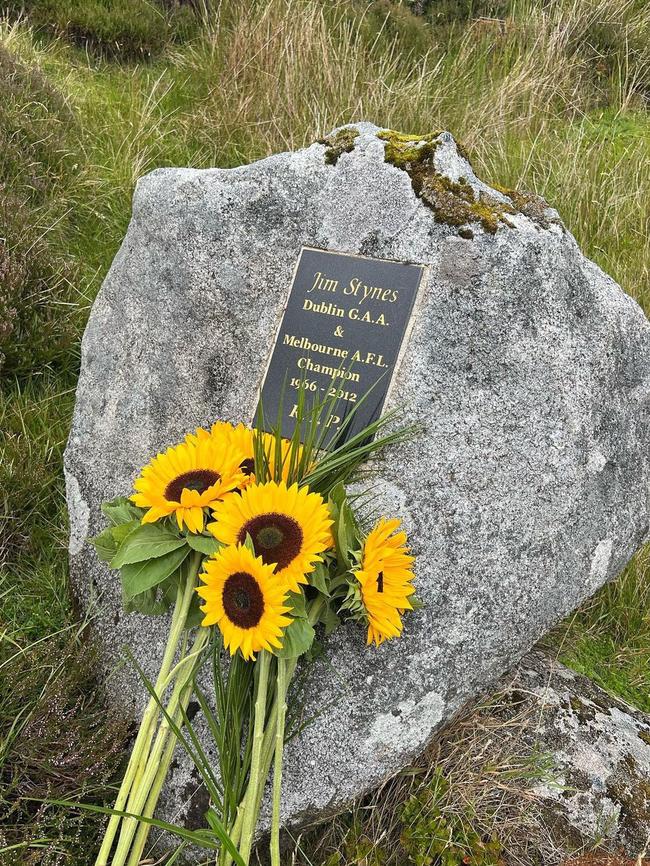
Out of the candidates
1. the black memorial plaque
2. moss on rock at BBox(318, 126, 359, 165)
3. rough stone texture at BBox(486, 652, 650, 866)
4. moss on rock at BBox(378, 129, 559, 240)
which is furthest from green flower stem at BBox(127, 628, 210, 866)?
moss on rock at BBox(318, 126, 359, 165)

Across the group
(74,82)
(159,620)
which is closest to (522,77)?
(74,82)

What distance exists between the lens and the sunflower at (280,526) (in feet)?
5.36

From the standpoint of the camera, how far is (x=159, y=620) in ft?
7.45

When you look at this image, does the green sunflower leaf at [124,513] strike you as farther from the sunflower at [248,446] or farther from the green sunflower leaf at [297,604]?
the green sunflower leaf at [297,604]

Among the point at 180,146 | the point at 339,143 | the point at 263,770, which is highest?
the point at 339,143

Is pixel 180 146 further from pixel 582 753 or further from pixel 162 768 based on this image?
pixel 582 753

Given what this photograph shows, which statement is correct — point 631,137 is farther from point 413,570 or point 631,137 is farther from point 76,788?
point 76,788

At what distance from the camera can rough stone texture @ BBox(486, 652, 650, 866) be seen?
223 centimetres

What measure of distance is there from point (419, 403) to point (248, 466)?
62 cm

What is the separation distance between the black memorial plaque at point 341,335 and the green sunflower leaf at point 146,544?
0.62 m

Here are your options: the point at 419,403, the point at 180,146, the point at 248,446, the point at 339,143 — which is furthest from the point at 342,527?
the point at 180,146

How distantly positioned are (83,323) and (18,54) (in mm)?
2765

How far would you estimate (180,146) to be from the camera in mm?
5039

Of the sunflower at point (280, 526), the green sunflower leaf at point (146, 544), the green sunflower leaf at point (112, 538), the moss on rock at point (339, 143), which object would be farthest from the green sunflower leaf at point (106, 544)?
the moss on rock at point (339, 143)
